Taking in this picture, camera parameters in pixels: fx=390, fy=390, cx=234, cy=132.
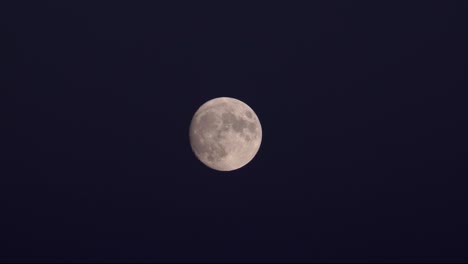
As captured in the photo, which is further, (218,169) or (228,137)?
(218,169)

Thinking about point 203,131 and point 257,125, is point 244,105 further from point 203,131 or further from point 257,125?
point 203,131

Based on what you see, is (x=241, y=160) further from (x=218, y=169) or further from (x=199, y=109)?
(x=199, y=109)

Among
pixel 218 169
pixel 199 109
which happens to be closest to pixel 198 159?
pixel 218 169

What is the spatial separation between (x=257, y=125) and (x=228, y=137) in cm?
113

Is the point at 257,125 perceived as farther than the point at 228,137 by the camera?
Yes

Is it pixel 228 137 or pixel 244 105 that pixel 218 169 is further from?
pixel 244 105

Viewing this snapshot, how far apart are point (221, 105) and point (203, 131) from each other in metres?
0.86

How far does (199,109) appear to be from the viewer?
10.9 m

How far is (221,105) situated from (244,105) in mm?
716

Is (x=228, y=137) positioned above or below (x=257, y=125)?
below

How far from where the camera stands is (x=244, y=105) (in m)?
10.9

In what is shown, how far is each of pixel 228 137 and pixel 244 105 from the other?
4.09 ft

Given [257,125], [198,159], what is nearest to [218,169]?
[198,159]

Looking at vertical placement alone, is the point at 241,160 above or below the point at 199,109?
below
